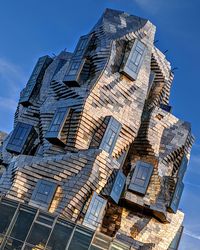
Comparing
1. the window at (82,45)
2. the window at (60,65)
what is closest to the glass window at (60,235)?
the window at (82,45)

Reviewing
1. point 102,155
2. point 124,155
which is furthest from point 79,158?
point 124,155

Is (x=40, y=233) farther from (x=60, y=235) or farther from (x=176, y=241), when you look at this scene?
(x=176, y=241)

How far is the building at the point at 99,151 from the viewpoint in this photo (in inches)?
840

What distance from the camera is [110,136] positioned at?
26953mm

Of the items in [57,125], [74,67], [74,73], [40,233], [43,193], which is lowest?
[40,233]

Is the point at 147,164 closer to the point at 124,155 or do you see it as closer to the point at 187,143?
the point at 124,155

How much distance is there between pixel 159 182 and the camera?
95.5 feet

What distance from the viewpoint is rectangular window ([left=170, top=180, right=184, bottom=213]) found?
96.2 feet

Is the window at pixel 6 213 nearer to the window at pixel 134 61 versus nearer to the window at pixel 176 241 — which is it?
the window at pixel 134 61

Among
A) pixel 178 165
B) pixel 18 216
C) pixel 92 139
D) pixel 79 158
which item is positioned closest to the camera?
pixel 18 216

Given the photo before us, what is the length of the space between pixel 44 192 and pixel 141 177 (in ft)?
24.6

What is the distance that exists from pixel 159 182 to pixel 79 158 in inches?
281

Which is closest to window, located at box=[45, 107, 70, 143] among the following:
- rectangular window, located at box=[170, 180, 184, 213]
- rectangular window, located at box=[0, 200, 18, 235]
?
rectangular window, located at box=[0, 200, 18, 235]

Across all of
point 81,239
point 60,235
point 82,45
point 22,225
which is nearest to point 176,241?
point 81,239
